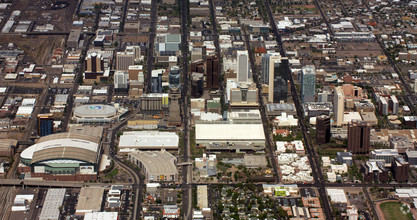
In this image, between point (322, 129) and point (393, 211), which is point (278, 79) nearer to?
point (322, 129)

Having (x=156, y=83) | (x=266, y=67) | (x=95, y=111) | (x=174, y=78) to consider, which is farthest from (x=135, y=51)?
(x=95, y=111)

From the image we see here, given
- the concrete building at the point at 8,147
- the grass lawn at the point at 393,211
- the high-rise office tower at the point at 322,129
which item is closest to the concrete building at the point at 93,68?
the concrete building at the point at 8,147

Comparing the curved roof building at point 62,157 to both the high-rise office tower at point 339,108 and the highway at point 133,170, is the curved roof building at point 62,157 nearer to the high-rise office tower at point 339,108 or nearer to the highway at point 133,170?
the highway at point 133,170

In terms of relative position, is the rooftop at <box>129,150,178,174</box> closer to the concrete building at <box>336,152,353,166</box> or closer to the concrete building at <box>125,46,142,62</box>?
the concrete building at <box>336,152,353,166</box>

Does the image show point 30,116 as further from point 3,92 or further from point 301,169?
point 301,169

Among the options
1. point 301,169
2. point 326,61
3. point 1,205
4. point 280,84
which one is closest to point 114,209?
point 1,205

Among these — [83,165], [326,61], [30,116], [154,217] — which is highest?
[326,61]

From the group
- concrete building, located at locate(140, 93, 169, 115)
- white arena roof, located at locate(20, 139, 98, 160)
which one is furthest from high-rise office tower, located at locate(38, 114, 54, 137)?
concrete building, located at locate(140, 93, 169, 115)
